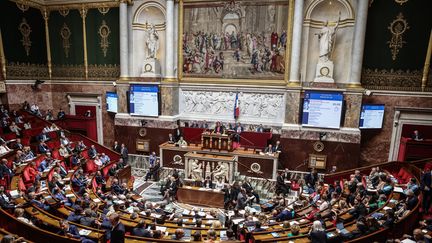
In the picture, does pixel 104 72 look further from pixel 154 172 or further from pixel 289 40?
pixel 289 40

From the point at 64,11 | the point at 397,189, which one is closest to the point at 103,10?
the point at 64,11

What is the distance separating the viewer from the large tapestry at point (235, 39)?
54.0 ft

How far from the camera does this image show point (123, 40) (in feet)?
60.1

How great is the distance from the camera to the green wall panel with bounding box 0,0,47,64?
1720 cm

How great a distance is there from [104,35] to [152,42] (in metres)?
3.86

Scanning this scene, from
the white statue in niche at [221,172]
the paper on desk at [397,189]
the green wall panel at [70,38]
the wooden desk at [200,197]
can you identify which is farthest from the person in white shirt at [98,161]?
the paper on desk at [397,189]

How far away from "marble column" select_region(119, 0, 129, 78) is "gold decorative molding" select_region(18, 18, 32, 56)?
20.6 ft

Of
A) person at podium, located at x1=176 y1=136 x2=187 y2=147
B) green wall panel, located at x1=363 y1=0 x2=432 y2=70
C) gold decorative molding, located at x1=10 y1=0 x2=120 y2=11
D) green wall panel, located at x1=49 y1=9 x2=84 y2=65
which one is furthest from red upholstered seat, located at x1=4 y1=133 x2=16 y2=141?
green wall panel, located at x1=363 y1=0 x2=432 y2=70

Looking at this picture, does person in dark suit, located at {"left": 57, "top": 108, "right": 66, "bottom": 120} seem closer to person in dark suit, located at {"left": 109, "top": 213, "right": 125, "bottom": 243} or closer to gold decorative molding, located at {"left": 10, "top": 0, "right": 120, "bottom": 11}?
gold decorative molding, located at {"left": 10, "top": 0, "right": 120, "bottom": 11}

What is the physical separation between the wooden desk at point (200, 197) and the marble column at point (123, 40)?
9690 millimetres

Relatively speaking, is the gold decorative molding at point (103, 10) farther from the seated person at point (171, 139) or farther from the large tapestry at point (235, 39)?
the seated person at point (171, 139)

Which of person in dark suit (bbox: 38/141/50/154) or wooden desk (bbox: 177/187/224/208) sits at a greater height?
person in dark suit (bbox: 38/141/50/154)

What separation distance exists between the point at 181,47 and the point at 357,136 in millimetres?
11603

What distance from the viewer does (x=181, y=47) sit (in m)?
18.0
